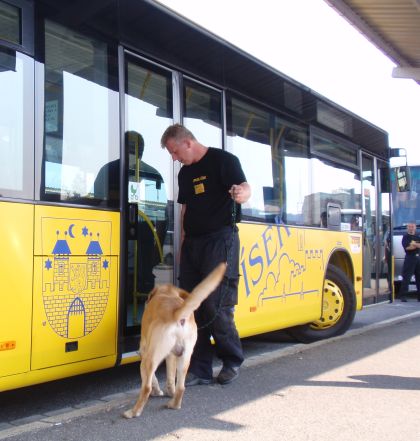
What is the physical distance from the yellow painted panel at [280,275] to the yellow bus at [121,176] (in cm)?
2

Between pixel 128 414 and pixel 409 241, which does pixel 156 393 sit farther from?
pixel 409 241

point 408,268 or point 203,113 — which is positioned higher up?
point 203,113

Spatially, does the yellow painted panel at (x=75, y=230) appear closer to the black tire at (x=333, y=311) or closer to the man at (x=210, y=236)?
the man at (x=210, y=236)

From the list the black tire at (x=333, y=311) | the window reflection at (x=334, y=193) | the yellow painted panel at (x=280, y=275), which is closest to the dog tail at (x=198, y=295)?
the yellow painted panel at (x=280, y=275)

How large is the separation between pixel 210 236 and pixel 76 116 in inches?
54.7

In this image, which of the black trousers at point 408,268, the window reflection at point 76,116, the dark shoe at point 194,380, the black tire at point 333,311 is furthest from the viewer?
the black trousers at point 408,268

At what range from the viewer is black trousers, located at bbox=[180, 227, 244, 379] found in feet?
14.8

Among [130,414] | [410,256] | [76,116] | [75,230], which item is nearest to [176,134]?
[76,116]

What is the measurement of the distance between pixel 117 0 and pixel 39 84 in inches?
36.1

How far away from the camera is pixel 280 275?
19.0ft

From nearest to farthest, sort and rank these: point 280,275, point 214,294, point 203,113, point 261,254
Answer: point 214,294
point 203,113
point 261,254
point 280,275

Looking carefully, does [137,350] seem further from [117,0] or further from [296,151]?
[296,151]

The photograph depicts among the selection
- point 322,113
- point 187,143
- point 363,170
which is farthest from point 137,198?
point 363,170

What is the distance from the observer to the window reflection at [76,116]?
146 inches
